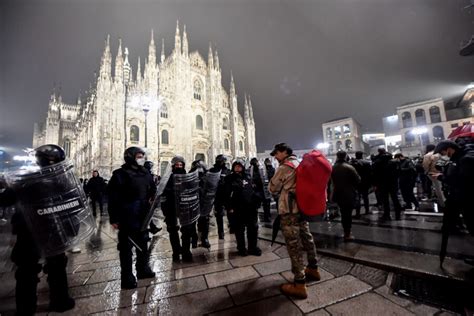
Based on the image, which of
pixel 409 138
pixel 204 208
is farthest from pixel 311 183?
pixel 409 138

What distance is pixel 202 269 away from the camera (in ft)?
10.8

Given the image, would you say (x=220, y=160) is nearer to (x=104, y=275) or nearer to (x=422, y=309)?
(x=104, y=275)

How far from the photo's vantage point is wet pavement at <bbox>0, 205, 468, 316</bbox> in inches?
85.4

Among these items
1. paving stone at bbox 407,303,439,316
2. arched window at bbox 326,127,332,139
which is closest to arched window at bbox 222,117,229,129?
arched window at bbox 326,127,332,139

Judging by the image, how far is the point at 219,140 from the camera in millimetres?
33500

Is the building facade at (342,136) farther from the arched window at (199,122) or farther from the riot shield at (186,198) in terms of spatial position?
the riot shield at (186,198)

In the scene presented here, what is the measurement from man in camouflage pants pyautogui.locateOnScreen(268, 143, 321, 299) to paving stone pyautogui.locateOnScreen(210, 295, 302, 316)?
0.18 m

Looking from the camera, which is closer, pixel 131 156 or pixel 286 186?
pixel 286 186

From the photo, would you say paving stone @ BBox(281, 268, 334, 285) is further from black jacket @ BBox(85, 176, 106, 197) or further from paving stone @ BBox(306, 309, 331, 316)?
black jacket @ BBox(85, 176, 106, 197)

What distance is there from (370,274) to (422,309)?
2.59 ft

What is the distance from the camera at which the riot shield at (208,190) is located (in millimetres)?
4629

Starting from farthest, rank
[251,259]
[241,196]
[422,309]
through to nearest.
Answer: [241,196] < [251,259] < [422,309]

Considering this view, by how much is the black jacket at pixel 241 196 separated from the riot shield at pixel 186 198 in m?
0.67

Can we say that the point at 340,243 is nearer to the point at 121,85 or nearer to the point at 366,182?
the point at 366,182
